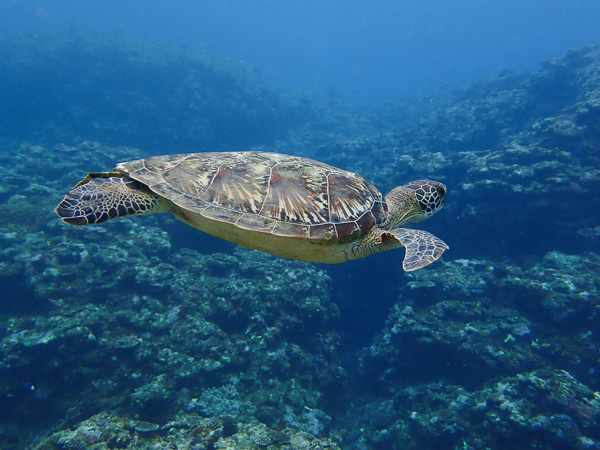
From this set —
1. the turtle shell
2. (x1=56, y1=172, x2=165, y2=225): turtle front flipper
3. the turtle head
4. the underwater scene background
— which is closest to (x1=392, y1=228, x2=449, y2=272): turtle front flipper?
the turtle shell

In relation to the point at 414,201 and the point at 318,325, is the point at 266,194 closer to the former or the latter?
the point at 414,201

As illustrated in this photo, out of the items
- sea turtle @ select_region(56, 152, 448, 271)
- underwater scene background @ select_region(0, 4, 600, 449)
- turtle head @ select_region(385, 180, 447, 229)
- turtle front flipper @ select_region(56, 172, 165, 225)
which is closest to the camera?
turtle front flipper @ select_region(56, 172, 165, 225)

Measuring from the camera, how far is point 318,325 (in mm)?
8039

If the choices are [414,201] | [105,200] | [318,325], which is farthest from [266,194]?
[318,325]

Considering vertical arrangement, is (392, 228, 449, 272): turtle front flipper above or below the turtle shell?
below

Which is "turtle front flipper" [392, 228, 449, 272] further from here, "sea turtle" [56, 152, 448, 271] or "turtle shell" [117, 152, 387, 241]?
"turtle shell" [117, 152, 387, 241]

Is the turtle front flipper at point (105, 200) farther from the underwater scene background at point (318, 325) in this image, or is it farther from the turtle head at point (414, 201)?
the underwater scene background at point (318, 325)

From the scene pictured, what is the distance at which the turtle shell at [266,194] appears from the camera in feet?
11.5

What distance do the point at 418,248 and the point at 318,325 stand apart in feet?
17.2

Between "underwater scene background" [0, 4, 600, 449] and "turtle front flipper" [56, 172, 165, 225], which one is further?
"underwater scene background" [0, 4, 600, 449]

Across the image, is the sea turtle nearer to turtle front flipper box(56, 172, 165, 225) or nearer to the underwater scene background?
turtle front flipper box(56, 172, 165, 225)

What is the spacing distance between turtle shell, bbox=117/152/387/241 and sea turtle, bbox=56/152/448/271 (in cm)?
1

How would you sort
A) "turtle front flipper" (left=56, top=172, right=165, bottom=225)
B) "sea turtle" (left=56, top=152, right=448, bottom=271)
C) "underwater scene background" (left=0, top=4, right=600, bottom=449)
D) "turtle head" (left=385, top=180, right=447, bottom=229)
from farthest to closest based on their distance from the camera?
"underwater scene background" (left=0, top=4, right=600, bottom=449) < "turtle head" (left=385, top=180, right=447, bottom=229) < "sea turtle" (left=56, top=152, right=448, bottom=271) < "turtle front flipper" (left=56, top=172, right=165, bottom=225)

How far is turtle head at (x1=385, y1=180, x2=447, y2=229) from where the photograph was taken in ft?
15.6
